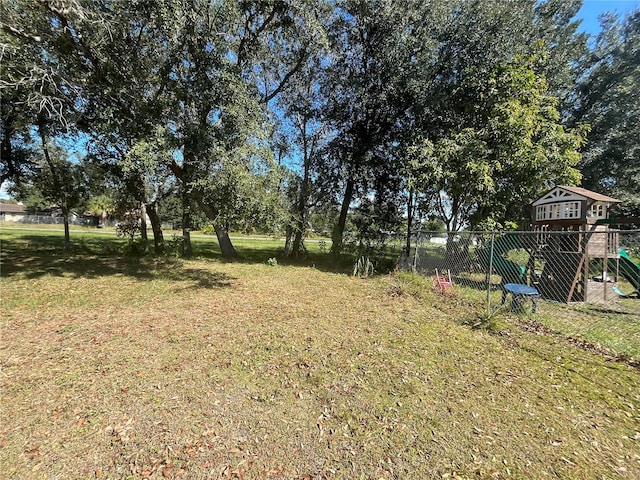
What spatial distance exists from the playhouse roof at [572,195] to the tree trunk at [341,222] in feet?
21.7

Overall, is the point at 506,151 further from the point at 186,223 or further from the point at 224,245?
the point at 224,245

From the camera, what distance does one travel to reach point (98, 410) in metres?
2.49

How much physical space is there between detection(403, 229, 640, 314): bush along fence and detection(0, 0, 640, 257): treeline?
56.6 inches

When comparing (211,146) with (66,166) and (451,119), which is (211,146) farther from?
(66,166)

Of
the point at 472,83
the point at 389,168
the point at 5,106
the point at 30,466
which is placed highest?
the point at 472,83

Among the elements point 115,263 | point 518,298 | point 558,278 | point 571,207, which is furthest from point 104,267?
point 571,207

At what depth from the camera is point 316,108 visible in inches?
476

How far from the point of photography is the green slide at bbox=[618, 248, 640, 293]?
7.02 metres

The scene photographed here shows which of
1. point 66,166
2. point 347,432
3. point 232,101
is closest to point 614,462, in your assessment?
point 347,432

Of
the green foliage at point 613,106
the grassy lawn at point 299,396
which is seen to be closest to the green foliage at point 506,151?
the grassy lawn at point 299,396

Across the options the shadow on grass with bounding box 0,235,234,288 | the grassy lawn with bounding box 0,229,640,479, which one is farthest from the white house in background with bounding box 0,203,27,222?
the grassy lawn with bounding box 0,229,640,479

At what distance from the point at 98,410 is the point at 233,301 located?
358 cm

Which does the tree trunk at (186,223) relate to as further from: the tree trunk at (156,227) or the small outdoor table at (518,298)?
the small outdoor table at (518,298)

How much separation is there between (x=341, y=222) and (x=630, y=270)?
8982mm
